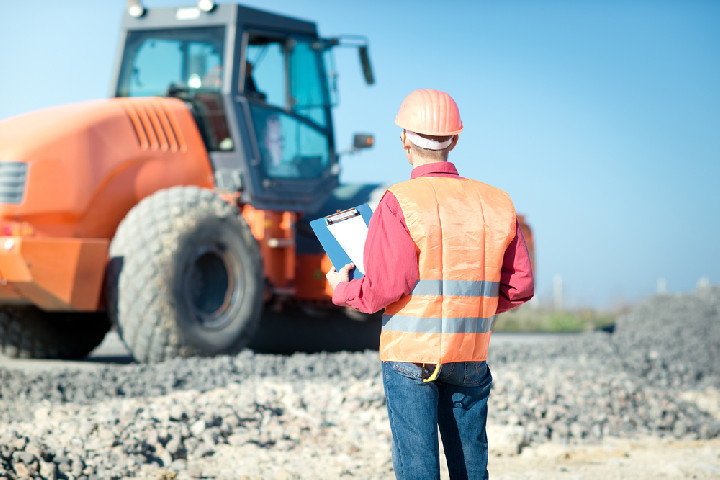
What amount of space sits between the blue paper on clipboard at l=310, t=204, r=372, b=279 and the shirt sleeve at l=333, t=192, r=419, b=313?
0.18m

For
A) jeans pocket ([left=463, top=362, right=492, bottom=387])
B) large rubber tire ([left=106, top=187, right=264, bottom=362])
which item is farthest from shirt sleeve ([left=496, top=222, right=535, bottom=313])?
large rubber tire ([left=106, top=187, right=264, bottom=362])

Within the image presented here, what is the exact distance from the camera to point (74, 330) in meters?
7.96

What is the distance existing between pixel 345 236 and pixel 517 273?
567mm

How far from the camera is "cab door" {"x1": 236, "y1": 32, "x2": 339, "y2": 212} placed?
773cm

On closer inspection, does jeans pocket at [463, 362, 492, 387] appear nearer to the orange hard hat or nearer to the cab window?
the orange hard hat

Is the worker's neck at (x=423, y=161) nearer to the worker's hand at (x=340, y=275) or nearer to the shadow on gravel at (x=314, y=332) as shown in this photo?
the worker's hand at (x=340, y=275)

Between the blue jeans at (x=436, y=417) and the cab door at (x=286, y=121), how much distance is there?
5374 millimetres

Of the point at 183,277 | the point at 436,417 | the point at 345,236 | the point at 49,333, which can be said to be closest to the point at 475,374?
the point at 436,417

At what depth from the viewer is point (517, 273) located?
2590 mm

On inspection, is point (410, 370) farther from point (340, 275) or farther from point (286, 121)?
point (286, 121)

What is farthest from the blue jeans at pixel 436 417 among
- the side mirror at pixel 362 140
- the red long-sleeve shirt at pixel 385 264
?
the side mirror at pixel 362 140

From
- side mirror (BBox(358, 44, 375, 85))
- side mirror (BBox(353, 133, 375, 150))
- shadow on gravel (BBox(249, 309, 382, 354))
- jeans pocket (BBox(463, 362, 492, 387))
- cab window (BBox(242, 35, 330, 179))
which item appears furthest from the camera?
shadow on gravel (BBox(249, 309, 382, 354))

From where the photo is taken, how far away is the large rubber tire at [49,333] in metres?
7.48

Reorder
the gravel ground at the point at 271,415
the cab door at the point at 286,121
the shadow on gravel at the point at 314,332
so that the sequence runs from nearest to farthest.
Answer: the gravel ground at the point at 271,415
the cab door at the point at 286,121
the shadow on gravel at the point at 314,332
